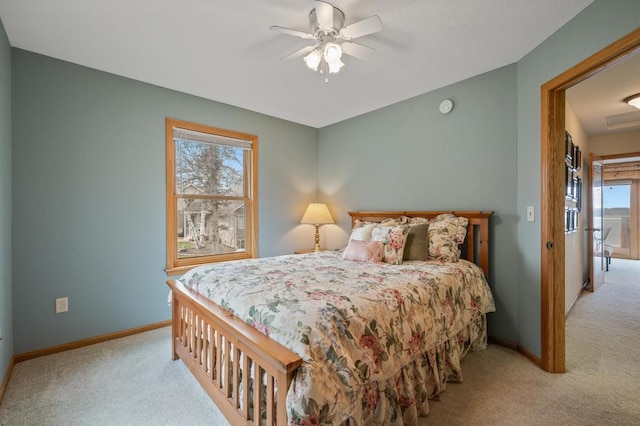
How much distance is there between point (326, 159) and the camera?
4258 mm

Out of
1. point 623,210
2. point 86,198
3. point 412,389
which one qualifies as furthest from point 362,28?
point 623,210

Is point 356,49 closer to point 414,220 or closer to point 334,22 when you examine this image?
point 334,22

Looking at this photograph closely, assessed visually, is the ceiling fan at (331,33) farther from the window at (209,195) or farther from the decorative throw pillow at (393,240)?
the window at (209,195)

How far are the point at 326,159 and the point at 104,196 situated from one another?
2.72 m

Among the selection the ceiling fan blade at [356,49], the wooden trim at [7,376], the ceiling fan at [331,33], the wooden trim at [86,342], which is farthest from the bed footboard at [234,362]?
the ceiling fan blade at [356,49]

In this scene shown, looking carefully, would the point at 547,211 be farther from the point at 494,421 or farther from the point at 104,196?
the point at 104,196

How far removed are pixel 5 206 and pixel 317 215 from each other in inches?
115

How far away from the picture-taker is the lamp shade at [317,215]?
3938 mm

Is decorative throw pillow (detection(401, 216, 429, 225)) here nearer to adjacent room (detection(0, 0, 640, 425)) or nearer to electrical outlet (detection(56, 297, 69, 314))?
adjacent room (detection(0, 0, 640, 425))

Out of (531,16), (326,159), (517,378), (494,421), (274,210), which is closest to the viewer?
(494,421)

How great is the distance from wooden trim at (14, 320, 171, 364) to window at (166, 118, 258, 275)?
0.54 meters

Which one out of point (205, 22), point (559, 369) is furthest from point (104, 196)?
point (559, 369)

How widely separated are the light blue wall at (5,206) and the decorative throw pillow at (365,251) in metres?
2.48

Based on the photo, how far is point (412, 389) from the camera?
1.59 m
